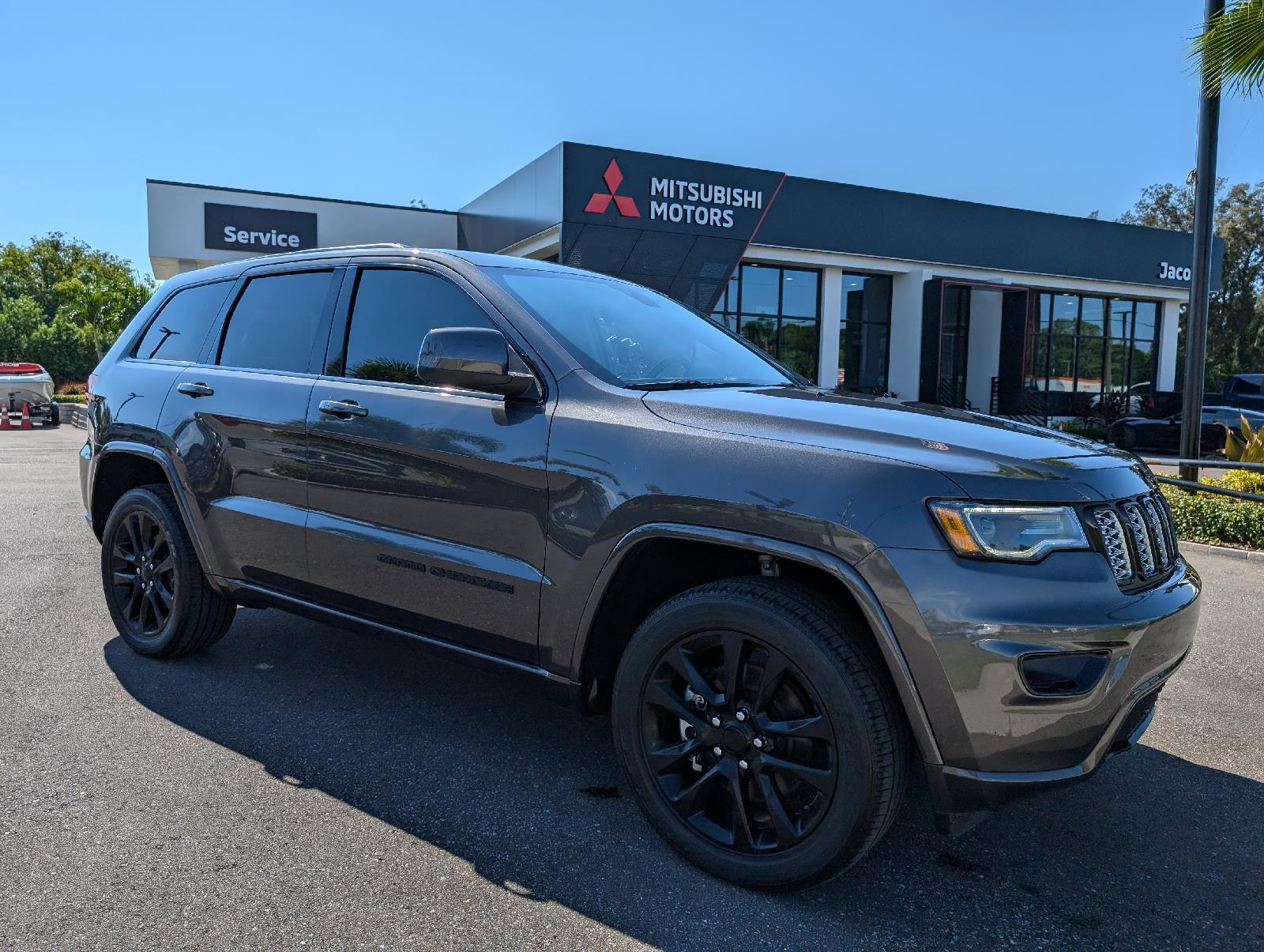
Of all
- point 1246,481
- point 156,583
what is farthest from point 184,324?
point 1246,481

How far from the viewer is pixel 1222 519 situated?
848 cm

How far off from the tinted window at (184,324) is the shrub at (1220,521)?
25.1 ft

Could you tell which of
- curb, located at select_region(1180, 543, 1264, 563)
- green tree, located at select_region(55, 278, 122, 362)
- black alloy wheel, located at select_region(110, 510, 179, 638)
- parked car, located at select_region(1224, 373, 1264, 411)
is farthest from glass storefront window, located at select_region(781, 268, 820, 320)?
green tree, located at select_region(55, 278, 122, 362)

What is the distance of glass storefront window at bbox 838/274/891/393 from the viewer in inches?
1021

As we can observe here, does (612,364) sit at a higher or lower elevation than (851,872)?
higher

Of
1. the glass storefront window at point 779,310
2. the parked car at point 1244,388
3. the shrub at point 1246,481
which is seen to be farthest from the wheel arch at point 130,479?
the parked car at point 1244,388

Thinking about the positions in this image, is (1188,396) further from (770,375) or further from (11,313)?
(11,313)

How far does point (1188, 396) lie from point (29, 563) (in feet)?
36.1

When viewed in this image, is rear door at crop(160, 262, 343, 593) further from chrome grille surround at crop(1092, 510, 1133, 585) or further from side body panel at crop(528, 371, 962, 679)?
chrome grille surround at crop(1092, 510, 1133, 585)

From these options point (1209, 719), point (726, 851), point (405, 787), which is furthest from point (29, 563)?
point (1209, 719)

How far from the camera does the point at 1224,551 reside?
26.9 ft

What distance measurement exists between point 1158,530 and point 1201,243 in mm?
8830

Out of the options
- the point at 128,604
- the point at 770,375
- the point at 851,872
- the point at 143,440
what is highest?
the point at 770,375

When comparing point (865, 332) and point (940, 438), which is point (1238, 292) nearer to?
point (865, 332)
